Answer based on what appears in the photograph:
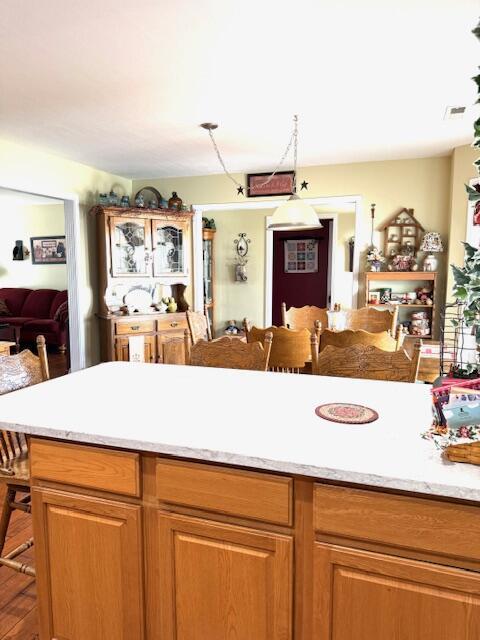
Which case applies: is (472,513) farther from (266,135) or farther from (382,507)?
(266,135)

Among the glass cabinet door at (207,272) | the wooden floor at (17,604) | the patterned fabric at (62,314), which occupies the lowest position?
the wooden floor at (17,604)

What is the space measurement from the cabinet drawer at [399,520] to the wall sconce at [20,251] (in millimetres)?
7978

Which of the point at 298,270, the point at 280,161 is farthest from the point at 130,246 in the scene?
the point at 298,270

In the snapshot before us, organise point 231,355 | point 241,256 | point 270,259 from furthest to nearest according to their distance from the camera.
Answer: point 241,256, point 270,259, point 231,355

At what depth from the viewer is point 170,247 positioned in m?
5.51

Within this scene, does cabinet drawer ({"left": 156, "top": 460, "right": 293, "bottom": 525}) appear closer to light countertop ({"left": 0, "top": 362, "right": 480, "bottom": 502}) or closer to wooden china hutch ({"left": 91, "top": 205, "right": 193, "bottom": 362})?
light countertop ({"left": 0, "top": 362, "right": 480, "bottom": 502})

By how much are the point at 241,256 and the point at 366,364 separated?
493cm

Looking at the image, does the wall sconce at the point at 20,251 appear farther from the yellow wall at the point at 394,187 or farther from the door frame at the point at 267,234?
the yellow wall at the point at 394,187

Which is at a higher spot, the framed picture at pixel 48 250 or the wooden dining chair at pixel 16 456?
the framed picture at pixel 48 250

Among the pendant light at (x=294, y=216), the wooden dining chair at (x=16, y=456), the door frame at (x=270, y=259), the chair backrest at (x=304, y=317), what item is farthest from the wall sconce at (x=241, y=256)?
the wooden dining chair at (x=16, y=456)

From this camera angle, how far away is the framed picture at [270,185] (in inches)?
201

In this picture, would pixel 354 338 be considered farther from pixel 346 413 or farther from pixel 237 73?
pixel 237 73

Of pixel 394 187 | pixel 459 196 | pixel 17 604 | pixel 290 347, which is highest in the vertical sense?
pixel 394 187

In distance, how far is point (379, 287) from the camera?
4.94m
